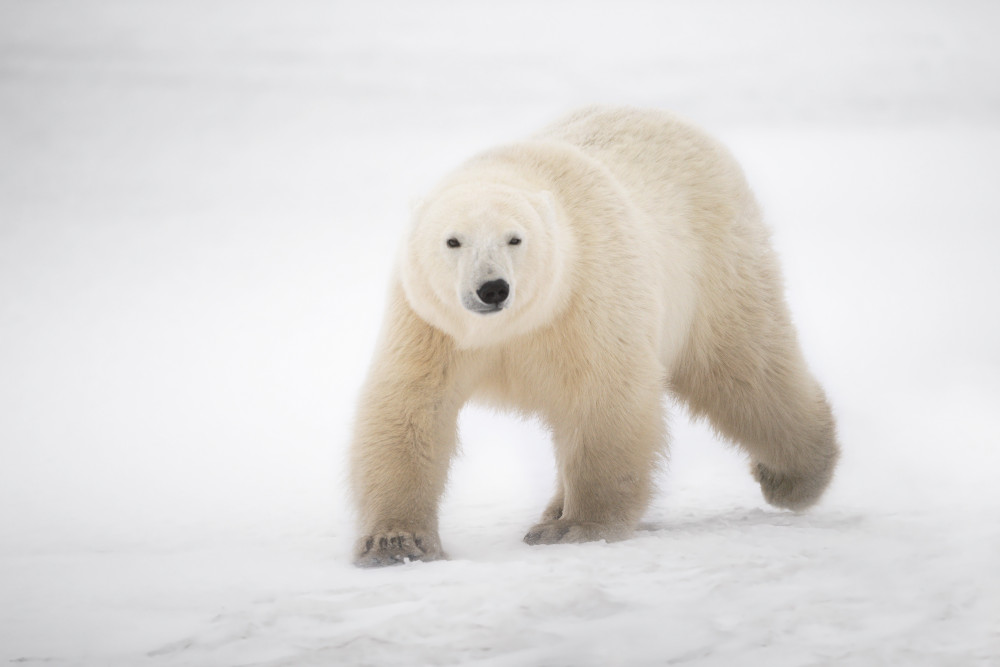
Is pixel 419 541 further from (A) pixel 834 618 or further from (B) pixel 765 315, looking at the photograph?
(B) pixel 765 315

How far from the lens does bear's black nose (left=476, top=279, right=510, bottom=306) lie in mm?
3824

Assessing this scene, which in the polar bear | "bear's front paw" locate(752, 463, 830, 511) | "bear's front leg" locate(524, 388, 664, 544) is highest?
the polar bear

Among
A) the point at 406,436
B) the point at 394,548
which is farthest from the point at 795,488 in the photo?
the point at 394,548

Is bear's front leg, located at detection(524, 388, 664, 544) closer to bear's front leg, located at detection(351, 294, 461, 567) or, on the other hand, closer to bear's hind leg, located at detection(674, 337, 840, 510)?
bear's front leg, located at detection(351, 294, 461, 567)

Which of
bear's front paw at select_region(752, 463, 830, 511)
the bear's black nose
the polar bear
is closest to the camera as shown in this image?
the bear's black nose

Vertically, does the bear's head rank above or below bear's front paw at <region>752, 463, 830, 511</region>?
above

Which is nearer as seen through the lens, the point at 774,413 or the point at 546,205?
the point at 546,205

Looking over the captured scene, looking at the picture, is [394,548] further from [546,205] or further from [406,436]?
[546,205]

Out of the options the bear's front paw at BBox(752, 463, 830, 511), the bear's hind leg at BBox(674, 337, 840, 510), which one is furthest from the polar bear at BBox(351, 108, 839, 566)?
the bear's front paw at BBox(752, 463, 830, 511)

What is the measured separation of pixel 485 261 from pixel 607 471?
1043mm

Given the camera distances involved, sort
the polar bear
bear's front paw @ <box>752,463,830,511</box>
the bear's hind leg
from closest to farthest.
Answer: the polar bear
the bear's hind leg
bear's front paw @ <box>752,463,830,511</box>

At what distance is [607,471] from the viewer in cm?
432

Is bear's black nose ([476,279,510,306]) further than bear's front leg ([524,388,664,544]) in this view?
No

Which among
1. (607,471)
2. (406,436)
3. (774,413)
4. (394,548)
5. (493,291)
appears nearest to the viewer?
(493,291)
